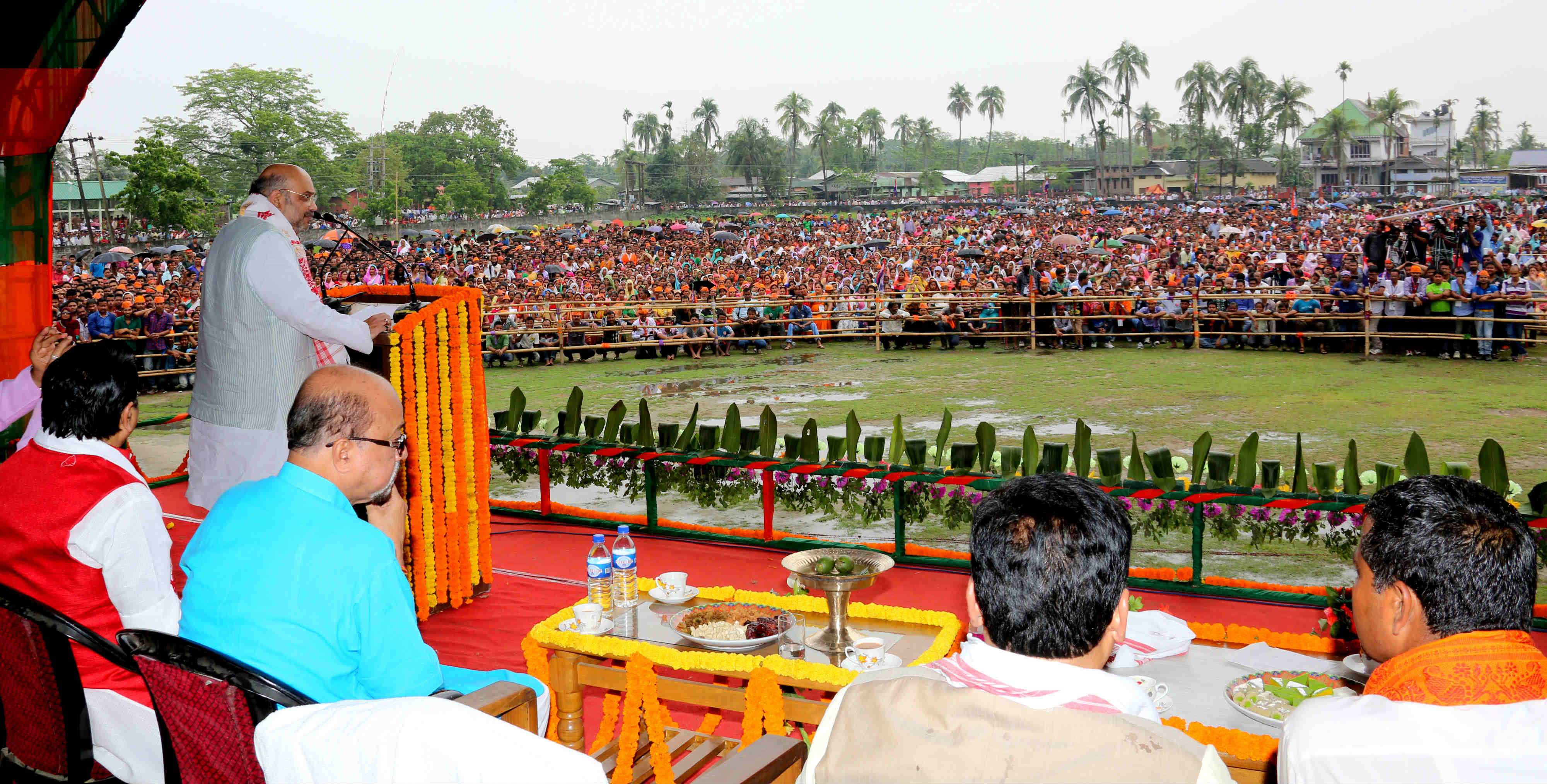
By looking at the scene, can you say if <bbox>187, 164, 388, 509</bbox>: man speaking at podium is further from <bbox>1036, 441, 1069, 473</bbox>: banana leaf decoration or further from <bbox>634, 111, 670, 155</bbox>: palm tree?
<bbox>634, 111, 670, 155</bbox>: palm tree

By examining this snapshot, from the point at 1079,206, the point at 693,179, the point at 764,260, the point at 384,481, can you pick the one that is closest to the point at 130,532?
the point at 384,481

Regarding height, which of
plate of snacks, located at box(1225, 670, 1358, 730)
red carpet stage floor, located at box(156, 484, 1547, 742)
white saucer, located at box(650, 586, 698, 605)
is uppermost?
plate of snacks, located at box(1225, 670, 1358, 730)

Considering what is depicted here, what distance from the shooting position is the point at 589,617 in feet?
9.76

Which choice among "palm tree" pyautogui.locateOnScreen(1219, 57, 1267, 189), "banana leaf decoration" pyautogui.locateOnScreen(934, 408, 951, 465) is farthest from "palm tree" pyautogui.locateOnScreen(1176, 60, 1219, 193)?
"banana leaf decoration" pyautogui.locateOnScreen(934, 408, 951, 465)

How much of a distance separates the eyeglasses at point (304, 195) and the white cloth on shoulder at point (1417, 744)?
122 inches

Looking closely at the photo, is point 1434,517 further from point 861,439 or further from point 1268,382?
point 1268,382

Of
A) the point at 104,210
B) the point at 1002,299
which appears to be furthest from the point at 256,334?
the point at 104,210

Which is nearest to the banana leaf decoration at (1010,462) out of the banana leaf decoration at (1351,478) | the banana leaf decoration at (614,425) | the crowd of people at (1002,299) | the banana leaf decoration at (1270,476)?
the banana leaf decoration at (1270,476)

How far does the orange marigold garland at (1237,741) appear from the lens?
2.05 metres

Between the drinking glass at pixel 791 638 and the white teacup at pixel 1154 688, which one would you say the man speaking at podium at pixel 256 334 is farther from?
the white teacup at pixel 1154 688

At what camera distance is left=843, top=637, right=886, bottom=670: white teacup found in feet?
8.77

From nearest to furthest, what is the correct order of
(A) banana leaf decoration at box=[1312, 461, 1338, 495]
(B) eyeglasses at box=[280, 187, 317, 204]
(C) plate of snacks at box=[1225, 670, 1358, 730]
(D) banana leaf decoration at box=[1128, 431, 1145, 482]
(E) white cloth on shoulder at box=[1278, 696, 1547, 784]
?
(E) white cloth on shoulder at box=[1278, 696, 1547, 784]
(C) plate of snacks at box=[1225, 670, 1358, 730]
(B) eyeglasses at box=[280, 187, 317, 204]
(A) banana leaf decoration at box=[1312, 461, 1338, 495]
(D) banana leaf decoration at box=[1128, 431, 1145, 482]

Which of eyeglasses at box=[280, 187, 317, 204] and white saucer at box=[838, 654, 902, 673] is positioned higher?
eyeglasses at box=[280, 187, 317, 204]

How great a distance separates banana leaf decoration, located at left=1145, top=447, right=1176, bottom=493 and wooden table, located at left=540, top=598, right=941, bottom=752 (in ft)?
7.42
